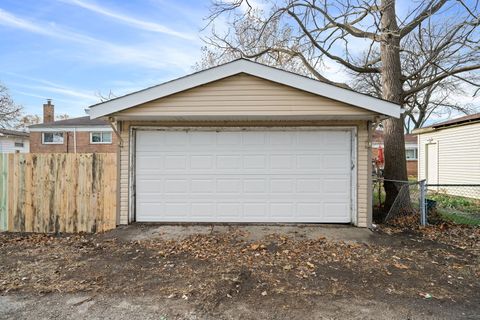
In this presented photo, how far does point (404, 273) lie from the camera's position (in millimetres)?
4230

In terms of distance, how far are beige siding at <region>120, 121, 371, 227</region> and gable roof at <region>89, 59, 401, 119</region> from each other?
70cm

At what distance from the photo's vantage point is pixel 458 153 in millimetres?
12922

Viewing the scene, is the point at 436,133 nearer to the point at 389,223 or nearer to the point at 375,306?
the point at 389,223

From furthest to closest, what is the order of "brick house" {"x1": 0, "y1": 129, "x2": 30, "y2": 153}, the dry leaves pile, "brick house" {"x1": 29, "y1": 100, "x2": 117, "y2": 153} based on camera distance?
1. "brick house" {"x1": 0, "y1": 129, "x2": 30, "y2": 153}
2. "brick house" {"x1": 29, "y1": 100, "x2": 117, "y2": 153}
3. the dry leaves pile

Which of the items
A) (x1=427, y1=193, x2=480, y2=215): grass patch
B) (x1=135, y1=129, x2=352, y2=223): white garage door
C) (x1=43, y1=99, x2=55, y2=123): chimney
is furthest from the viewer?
(x1=43, y1=99, x2=55, y2=123): chimney

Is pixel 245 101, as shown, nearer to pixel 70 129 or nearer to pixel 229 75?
pixel 229 75

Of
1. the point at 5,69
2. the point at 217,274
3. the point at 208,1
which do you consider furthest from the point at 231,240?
the point at 5,69

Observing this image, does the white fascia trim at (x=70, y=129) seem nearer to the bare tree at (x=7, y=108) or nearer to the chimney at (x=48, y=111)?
the bare tree at (x=7, y=108)

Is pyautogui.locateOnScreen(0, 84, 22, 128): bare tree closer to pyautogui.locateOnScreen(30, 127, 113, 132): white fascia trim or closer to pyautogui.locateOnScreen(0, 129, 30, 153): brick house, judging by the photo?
pyautogui.locateOnScreen(30, 127, 113, 132): white fascia trim

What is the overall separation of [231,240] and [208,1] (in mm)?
8048

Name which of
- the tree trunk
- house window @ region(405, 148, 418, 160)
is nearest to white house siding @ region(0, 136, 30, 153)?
the tree trunk

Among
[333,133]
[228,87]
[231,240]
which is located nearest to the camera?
[231,240]

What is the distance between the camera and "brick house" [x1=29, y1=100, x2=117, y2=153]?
23.5 m

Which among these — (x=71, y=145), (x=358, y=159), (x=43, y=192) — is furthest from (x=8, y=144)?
(x=358, y=159)
